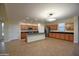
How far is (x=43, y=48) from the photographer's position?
2.83 metres

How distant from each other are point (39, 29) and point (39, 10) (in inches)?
20.4

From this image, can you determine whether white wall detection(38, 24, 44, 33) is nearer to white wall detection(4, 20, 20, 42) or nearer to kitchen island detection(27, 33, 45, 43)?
kitchen island detection(27, 33, 45, 43)

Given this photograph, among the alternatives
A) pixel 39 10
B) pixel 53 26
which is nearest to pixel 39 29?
pixel 53 26

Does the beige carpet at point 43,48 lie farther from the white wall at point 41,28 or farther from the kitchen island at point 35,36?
the white wall at point 41,28

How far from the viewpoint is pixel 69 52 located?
2.76m

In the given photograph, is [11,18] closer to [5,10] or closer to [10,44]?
[5,10]

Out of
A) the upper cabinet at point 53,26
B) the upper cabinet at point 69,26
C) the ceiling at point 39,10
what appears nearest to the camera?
the ceiling at point 39,10

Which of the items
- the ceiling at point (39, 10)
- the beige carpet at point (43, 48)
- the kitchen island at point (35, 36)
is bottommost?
the beige carpet at point (43, 48)

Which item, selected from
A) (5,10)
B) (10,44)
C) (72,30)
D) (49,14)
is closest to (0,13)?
(5,10)

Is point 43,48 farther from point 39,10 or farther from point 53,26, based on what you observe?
point 39,10

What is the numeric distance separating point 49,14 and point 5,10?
3.69ft

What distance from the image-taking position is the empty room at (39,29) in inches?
108

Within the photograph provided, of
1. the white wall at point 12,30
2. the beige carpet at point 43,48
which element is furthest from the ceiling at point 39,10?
the beige carpet at point 43,48

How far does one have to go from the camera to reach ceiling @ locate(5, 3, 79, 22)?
270 cm
